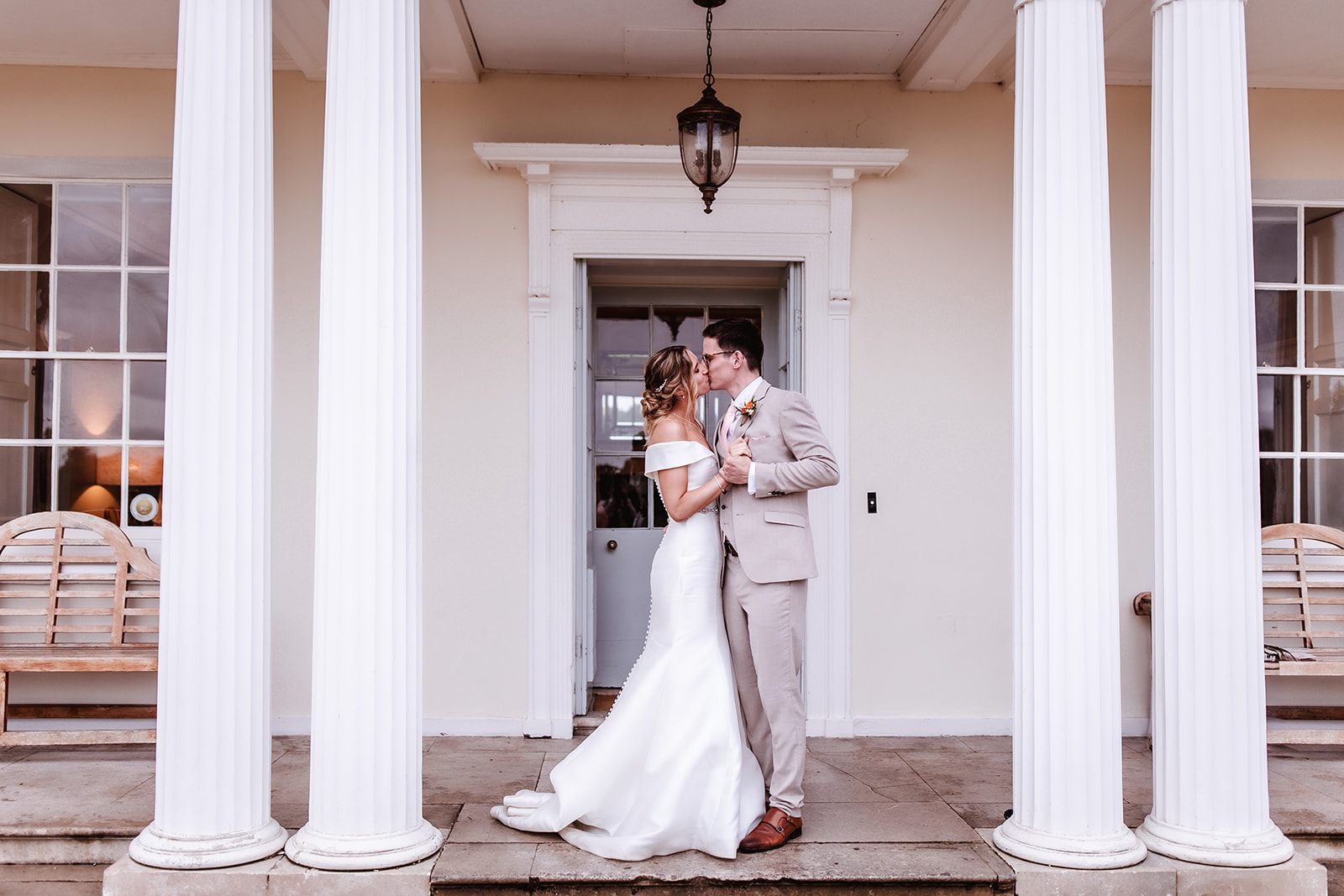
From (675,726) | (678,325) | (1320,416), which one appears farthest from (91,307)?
(1320,416)

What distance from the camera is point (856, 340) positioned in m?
5.23

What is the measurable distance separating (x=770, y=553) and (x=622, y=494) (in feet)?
7.19

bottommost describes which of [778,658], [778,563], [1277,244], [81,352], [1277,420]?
[778,658]

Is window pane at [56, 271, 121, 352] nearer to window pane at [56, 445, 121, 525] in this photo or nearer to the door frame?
window pane at [56, 445, 121, 525]

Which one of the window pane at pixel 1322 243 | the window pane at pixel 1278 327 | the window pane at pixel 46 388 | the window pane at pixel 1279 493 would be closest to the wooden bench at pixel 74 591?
the window pane at pixel 46 388

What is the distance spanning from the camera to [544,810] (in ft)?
11.8

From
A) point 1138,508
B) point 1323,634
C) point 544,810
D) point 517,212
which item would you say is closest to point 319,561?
point 544,810

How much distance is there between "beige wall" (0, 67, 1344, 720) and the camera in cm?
514

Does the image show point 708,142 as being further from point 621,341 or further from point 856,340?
point 621,341

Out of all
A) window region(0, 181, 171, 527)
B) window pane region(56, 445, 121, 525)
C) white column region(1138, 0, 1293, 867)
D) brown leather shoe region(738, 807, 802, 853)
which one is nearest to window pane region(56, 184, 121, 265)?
window region(0, 181, 171, 527)

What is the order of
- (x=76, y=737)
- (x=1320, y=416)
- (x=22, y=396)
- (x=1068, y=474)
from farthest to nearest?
(x=1320, y=416) < (x=22, y=396) < (x=76, y=737) < (x=1068, y=474)

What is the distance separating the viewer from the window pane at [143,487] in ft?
16.8

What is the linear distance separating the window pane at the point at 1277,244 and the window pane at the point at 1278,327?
0.27 feet

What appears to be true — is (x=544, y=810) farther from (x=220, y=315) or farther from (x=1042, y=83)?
(x=1042, y=83)
